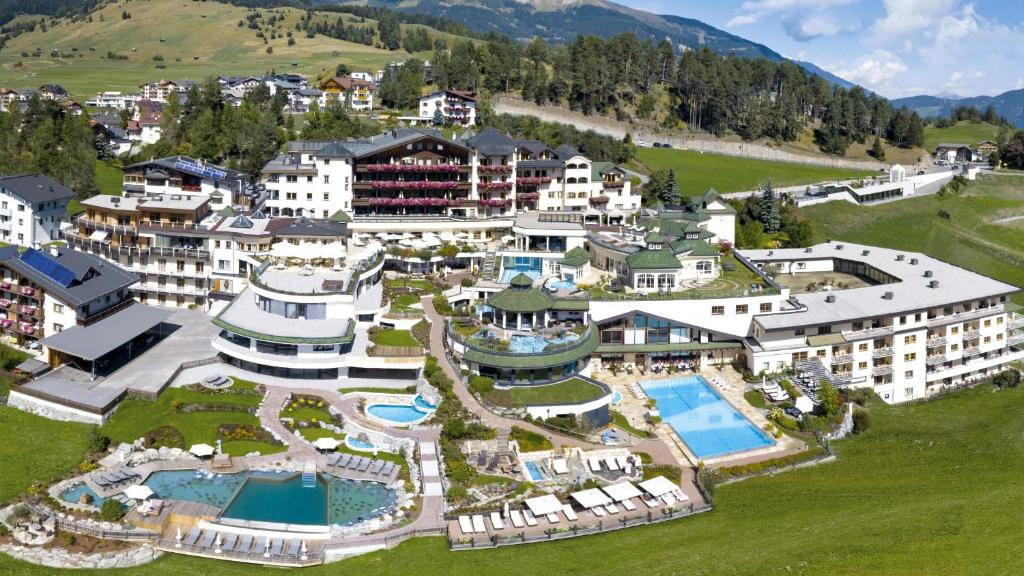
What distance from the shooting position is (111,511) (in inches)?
1623

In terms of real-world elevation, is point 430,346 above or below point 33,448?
above

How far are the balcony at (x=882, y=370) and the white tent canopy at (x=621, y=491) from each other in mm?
31274

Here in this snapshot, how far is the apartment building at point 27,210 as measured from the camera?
81375mm

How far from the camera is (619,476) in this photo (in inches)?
1882

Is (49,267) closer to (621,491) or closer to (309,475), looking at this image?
(309,475)

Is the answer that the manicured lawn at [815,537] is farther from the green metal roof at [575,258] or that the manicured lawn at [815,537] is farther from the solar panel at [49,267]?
the green metal roof at [575,258]

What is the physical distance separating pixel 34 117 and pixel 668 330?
284ft

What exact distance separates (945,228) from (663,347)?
68042 mm

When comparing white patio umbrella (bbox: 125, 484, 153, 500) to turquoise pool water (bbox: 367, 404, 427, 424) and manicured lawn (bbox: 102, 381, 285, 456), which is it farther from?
turquoise pool water (bbox: 367, 404, 427, 424)

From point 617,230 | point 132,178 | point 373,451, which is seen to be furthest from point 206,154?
point 373,451

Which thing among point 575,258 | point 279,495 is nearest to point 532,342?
point 575,258

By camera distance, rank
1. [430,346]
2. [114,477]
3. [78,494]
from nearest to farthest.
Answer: [78,494]
[114,477]
[430,346]

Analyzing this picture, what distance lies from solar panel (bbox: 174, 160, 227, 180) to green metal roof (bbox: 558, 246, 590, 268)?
3280 cm

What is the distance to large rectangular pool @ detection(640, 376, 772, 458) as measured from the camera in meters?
53.5
